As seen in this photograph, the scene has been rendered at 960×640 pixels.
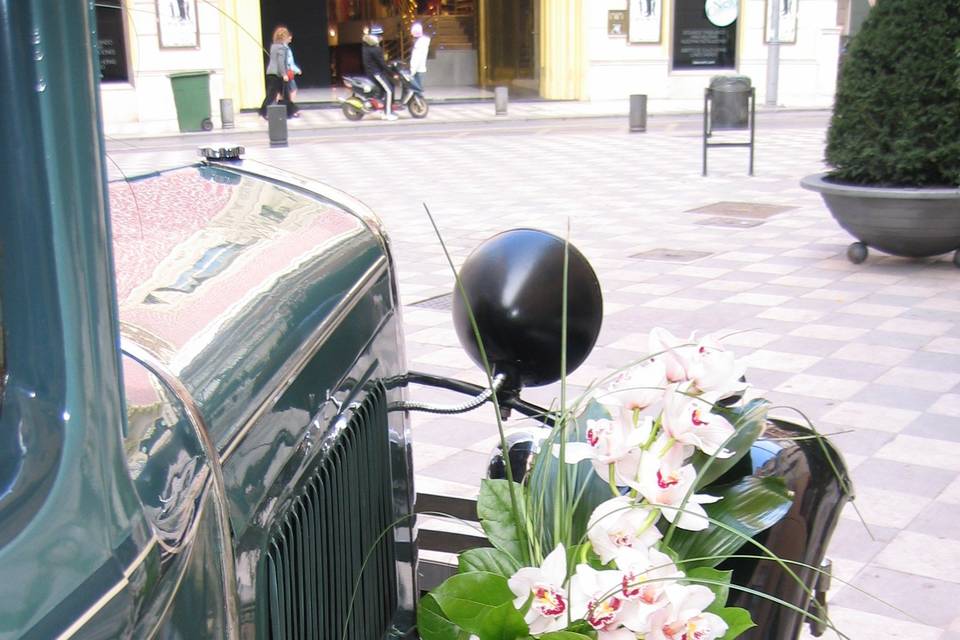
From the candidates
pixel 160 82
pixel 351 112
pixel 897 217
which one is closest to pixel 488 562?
pixel 897 217

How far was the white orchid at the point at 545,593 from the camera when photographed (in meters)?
1.22

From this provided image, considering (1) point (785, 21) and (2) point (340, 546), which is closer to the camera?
(2) point (340, 546)

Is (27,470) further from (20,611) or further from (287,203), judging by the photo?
(287,203)

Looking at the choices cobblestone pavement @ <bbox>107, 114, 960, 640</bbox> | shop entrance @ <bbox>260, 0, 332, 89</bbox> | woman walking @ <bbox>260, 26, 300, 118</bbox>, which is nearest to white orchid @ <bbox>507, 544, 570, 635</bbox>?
cobblestone pavement @ <bbox>107, 114, 960, 640</bbox>

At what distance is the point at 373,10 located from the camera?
30469 mm

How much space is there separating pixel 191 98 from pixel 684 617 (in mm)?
18800

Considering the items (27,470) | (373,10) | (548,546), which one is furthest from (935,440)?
(373,10)

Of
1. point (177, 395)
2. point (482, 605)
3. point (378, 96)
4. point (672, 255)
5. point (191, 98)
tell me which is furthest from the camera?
point (378, 96)

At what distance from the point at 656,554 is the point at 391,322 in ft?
2.99

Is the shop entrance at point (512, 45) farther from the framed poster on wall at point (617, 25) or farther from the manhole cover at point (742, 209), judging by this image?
the manhole cover at point (742, 209)

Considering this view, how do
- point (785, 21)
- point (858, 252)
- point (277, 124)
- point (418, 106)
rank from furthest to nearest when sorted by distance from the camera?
point (785, 21)
point (418, 106)
point (277, 124)
point (858, 252)

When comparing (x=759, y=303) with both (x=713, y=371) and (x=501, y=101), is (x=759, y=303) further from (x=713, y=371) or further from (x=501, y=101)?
(x=501, y=101)

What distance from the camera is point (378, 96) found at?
20.9 meters

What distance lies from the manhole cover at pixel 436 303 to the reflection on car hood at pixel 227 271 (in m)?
4.83
